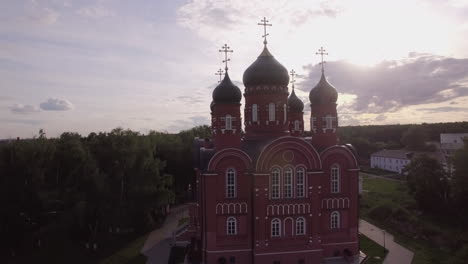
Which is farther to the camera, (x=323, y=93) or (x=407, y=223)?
(x=407, y=223)

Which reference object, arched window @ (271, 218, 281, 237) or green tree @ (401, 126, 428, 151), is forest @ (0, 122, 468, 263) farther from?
green tree @ (401, 126, 428, 151)

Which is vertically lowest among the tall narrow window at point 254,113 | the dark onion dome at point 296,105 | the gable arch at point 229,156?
the gable arch at point 229,156

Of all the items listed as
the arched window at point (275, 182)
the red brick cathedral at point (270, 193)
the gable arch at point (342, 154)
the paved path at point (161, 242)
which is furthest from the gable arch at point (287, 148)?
the paved path at point (161, 242)

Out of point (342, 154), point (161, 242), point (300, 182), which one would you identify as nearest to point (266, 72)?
point (342, 154)

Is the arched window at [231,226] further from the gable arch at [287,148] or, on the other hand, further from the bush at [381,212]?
the bush at [381,212]

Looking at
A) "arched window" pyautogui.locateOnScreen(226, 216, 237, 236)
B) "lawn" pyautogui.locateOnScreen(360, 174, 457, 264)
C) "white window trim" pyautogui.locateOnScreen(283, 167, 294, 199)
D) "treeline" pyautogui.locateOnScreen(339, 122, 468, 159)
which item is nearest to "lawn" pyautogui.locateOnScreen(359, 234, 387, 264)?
"lawn" pyautogui.locateOnScreen(360, 174, 457, 264)

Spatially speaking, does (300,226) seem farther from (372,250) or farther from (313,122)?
(313,122)
